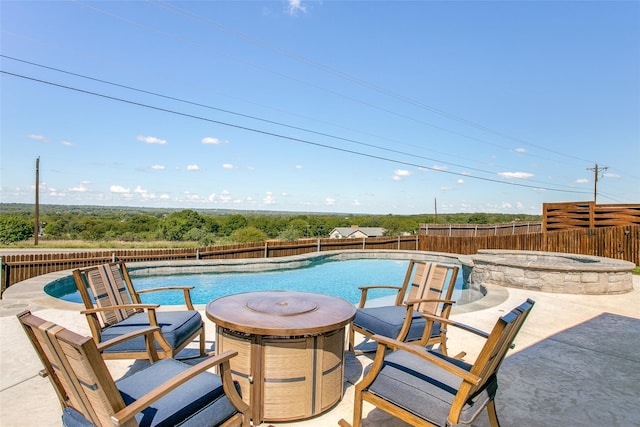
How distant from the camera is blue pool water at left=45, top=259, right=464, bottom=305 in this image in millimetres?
8008

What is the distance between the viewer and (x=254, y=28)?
1422cm

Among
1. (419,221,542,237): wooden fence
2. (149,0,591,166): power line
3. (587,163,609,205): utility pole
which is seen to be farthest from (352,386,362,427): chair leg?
(587,163,609,205): utility pole

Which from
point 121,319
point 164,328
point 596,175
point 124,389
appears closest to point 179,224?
point 121,319

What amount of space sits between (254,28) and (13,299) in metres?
12.8

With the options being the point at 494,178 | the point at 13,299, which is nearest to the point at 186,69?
the point at 13,299

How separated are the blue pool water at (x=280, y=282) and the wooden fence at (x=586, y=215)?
5.86 meters

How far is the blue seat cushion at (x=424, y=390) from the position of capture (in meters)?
1.76

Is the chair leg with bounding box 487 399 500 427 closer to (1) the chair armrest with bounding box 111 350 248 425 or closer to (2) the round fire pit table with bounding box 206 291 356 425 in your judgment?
(2) the round fire pit table with bounding box 206 291 356 425

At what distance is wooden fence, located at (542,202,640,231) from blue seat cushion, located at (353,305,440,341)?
488 inches

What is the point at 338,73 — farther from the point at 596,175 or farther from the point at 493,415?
the point at 596,175

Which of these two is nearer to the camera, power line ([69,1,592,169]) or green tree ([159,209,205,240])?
power line ([69,1,592,169])

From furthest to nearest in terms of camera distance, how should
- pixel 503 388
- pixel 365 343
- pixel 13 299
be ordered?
pixel 13 299
pixel 365 343
pixel 503 388

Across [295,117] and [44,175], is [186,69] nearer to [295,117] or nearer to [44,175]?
[295,117]

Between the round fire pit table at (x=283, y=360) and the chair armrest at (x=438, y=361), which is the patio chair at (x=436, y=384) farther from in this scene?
the round fire pit table at (x=283, y=360)
